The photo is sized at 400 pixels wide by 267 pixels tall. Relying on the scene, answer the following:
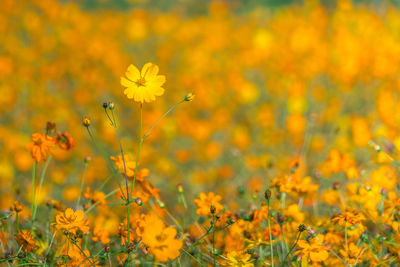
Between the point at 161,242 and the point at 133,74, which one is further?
the point at 133,74

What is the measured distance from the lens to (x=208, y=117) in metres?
3.54

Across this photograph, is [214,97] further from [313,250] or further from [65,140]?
[313,250]

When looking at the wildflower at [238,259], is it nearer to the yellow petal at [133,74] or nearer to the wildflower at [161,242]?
the wildflower at [161,242]

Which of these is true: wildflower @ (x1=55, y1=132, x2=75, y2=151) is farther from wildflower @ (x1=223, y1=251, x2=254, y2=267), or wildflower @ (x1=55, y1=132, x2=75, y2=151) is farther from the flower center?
wildflower @ (x1=223, y1=251, x2=254, y2=267)

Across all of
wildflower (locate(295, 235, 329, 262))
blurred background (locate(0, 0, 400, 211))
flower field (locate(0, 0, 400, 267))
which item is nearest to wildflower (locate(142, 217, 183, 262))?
flower field (locate(0, 0, 400, 267))

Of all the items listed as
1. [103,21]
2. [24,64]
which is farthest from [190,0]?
[24,64]

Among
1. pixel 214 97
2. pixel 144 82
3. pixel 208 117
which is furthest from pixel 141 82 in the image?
pixel 208 117

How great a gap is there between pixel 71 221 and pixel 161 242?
0.26 meters

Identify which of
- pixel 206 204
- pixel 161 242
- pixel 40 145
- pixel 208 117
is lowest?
pixel 161 242

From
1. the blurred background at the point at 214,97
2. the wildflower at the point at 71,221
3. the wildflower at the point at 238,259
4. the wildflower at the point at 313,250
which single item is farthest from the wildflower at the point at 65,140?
the blurred background at the point at 214,97

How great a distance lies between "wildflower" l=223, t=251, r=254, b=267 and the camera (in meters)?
0.92

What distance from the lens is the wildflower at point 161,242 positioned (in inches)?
31.1

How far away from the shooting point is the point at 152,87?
1023 mm

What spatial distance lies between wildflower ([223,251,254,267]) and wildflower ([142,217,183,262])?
167 mm
